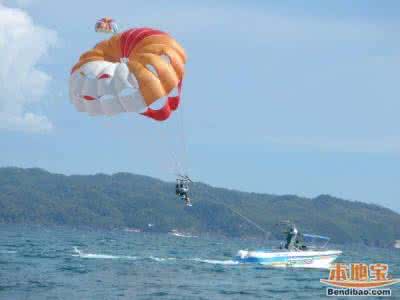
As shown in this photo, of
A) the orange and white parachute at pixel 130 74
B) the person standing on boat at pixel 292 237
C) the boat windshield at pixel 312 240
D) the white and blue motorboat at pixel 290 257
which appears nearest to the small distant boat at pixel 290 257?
the white and blue motorboat at pixel 290 257

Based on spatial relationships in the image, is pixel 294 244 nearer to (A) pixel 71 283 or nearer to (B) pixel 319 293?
(B) pixel 319 293

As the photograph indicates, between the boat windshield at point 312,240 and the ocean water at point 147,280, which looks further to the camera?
the boat windshield at point 312,240

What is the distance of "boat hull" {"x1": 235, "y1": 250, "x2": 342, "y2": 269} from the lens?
159ft

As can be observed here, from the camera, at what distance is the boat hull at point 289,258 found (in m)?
48.5

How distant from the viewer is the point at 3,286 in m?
35.0

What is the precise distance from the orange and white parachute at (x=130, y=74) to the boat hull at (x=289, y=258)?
18.1 meters

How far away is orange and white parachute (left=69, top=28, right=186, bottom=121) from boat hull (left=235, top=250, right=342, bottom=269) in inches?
711

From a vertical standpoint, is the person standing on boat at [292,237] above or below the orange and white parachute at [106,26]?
below

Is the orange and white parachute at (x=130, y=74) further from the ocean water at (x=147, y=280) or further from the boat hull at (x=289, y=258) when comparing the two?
the boat hull at (x=289, y=258)

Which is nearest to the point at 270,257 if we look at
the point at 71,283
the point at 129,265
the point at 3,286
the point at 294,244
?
the point at 294,244

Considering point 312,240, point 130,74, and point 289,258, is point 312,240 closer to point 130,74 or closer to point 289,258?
point 289,258

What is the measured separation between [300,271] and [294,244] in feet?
6.27

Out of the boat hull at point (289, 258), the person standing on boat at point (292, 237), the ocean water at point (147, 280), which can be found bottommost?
the ocean water at point (147, 280)

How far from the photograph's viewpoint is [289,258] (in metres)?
49.1
